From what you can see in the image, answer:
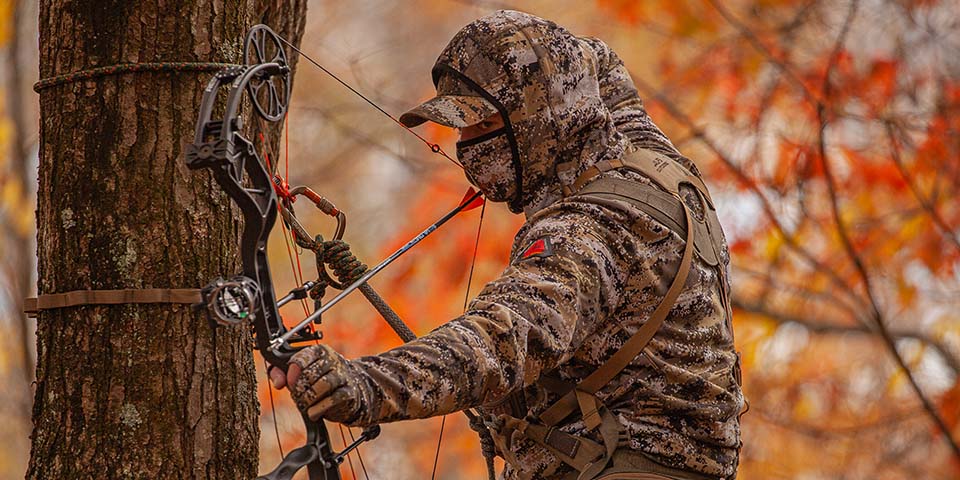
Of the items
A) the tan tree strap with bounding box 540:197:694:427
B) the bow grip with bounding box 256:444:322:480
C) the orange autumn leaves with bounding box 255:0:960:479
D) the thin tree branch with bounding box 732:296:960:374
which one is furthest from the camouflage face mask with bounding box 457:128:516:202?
the thin tree branch with bounding box 732:296:960:374

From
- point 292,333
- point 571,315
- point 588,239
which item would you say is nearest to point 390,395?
point 292,333

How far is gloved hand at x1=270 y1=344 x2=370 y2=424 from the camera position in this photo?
207 centimetres

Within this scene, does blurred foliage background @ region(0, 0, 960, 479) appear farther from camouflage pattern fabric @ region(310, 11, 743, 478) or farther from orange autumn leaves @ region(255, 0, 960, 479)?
camouflage pattern fabric @ region(310, 11, 743, 478)

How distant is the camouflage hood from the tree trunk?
2.13 feet

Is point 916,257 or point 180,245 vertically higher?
point 916,257

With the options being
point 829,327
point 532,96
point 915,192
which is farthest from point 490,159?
point 829,327

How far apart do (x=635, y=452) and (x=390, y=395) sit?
95 cm

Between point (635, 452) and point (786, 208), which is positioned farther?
point (786, 208)

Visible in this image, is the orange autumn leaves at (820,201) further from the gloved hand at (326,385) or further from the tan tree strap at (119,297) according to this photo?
the gloved hand at (326,385)

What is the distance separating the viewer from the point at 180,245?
2.87 m

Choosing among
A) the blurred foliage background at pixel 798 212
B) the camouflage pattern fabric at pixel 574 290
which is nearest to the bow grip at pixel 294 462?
the camouflage pattern fabric at pixel 574 290

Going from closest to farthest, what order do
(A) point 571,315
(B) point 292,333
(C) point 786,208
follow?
(B) point 292,333
(A) point 571,315
(C) point 786,208

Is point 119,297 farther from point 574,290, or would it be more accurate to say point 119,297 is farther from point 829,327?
point 829,327

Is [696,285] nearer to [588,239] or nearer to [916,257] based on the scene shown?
[588,239]
